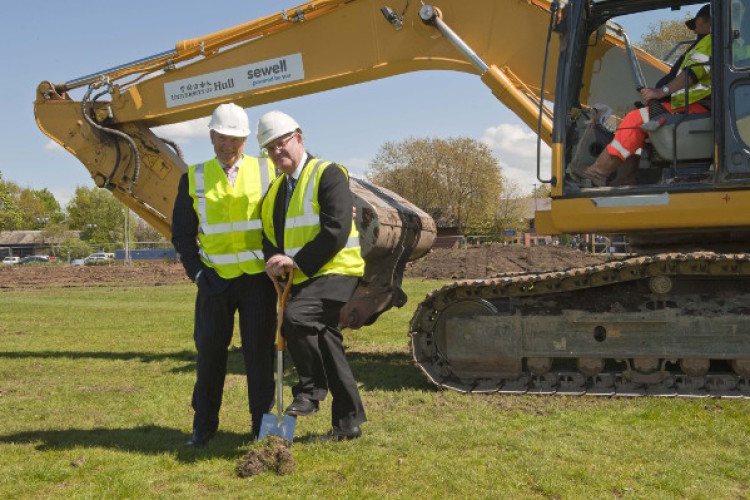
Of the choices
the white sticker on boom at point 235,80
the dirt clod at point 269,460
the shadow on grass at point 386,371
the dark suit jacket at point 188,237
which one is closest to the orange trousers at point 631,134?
the shadow on grass at point 386,371

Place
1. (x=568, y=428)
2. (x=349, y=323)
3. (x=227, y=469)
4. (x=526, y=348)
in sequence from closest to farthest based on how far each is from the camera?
1. (x=227, y=469)
2. (x=568, y=428)
3. (x=526, y=348)
4. (x=349, y=323)

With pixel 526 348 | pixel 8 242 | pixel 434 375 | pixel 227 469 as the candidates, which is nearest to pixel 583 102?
pixel 526 348

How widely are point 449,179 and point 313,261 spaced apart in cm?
5321

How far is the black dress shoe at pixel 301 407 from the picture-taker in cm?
461

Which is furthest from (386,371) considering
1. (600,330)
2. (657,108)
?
(657,108)

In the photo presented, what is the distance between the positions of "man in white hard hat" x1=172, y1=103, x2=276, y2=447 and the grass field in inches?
14.5

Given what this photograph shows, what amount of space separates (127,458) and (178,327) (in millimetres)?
7909

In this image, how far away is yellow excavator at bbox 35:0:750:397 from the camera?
5.62 m

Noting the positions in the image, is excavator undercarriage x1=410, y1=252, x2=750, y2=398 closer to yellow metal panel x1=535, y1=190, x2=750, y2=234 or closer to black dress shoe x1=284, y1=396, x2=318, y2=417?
yellow metal panel x1=535, y1=190, x2=750, y2=234

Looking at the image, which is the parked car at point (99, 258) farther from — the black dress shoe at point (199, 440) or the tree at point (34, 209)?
the black dress shoe at point (199, 440)

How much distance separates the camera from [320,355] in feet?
15.7

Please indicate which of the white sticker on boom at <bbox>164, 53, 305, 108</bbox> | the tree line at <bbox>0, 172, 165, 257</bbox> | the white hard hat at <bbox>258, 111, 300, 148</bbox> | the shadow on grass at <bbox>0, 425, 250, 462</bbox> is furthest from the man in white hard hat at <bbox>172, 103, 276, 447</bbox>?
the tree line at <bbox>0, 172, 165, 257</bbox>

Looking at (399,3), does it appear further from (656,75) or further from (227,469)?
(227,469)

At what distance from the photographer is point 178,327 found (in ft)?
40.5
